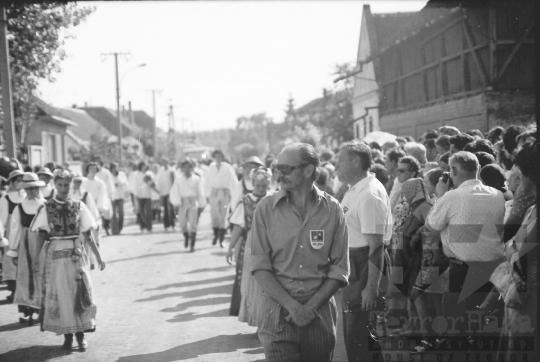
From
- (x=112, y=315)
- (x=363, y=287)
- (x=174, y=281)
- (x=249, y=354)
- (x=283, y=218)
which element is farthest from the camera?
(x=174, y=281)

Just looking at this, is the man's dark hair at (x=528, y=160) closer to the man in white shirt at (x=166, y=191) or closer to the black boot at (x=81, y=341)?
the black boot at (x=81, y=341)

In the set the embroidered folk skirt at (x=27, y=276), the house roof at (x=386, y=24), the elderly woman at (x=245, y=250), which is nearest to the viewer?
the elderly woman at (x=245, y=250)

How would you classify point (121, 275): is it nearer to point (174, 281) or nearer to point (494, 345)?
point (174, 281)

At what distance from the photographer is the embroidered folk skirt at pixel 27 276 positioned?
31.0 ft

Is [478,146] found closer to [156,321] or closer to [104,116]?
[156,321]

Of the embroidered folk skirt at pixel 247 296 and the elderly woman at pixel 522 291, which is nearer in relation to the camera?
the elderly woman at pixel 522 291

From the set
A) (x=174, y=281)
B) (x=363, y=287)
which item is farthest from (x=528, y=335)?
(x=174, y=281)

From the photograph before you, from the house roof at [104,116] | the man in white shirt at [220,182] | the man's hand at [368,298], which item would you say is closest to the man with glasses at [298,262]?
the man's hand at [368,298]

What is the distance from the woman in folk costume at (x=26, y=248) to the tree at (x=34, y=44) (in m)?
9.70

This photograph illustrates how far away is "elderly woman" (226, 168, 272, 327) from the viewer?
27.7ft

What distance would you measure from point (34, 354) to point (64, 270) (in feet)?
3.04

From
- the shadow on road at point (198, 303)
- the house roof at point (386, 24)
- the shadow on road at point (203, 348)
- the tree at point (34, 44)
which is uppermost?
the house roof at point (386, 24)

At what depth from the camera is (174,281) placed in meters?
12.3

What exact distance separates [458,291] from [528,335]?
1.76 m
